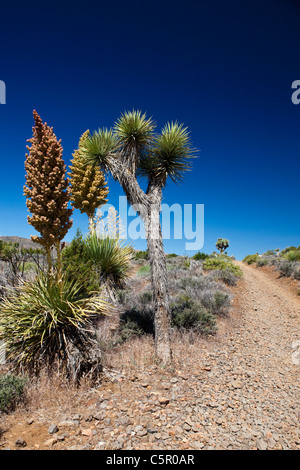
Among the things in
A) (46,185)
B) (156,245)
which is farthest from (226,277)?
(46,185)

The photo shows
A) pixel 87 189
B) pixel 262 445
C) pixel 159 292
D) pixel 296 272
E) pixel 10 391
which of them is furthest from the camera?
pixel 296 272

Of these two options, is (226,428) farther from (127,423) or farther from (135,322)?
(135,322)

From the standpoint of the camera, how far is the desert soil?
2980 millimetres

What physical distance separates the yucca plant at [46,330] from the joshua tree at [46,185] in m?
1.01

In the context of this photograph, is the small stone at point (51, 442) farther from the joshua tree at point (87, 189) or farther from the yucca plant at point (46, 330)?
the joshua tree at point (87, 189)

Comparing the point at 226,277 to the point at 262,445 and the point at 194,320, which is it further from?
the point at 262,445

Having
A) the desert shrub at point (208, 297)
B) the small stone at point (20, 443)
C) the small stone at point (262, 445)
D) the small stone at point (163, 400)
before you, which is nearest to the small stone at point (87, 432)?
the small stone at point (20, 443)

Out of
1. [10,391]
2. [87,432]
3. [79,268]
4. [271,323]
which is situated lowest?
[271,323]

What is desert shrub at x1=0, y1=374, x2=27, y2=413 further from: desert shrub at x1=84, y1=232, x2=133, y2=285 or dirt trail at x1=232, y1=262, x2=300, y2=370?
dirt trail at x1=232, y1=262, x2=300, y2=370

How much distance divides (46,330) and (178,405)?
8.64 ft

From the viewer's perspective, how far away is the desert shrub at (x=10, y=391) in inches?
131

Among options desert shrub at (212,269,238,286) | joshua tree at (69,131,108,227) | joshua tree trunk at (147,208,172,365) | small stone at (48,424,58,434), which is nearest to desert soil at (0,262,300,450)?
small stone at (48,424,58,434)

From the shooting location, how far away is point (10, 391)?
345 cm

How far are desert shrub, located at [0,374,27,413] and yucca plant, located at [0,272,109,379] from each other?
639mm
